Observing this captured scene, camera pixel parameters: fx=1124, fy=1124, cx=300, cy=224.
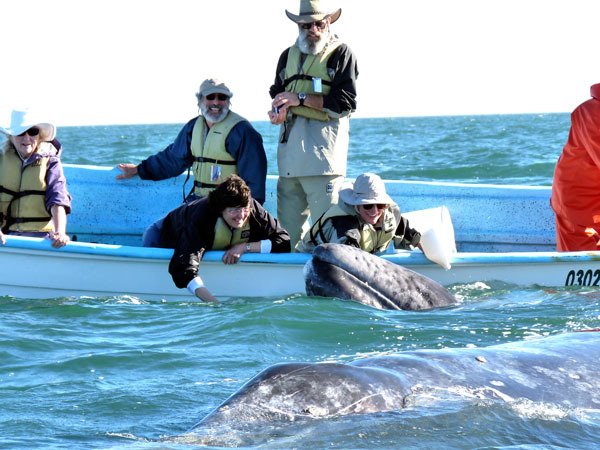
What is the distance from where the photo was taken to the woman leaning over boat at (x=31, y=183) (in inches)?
414

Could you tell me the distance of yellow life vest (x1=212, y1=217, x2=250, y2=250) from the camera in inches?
391

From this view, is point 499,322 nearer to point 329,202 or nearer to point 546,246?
point 329,202

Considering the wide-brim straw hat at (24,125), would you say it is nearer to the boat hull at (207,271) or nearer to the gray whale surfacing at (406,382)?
the boat hull at (207,271)

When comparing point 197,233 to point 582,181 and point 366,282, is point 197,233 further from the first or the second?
point 582,181

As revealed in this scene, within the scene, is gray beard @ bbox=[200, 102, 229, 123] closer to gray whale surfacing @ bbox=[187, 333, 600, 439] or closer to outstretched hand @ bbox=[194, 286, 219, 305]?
outstretched hand @ bbox=[194, 286, 219, 305]

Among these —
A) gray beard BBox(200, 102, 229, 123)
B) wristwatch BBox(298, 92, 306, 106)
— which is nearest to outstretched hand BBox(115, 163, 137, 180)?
gray beard BBox(200, 102, 229, 123)

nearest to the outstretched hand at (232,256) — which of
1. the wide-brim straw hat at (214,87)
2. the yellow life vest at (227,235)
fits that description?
the yellow life vest at (227,235)

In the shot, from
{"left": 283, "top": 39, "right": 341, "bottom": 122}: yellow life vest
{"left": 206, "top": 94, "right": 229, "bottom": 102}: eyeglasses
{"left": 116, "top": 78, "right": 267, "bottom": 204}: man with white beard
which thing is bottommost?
{"left": 116, "top": 78, "right": 267, "bottom": 204}: man with white beard

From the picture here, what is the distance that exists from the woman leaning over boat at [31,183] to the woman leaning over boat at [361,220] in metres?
2.47

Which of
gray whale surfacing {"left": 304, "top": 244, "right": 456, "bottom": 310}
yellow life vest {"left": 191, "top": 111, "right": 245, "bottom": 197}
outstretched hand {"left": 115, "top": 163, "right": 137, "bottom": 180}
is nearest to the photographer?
gray whale surfacing {"left": 304, "top": 244, "right": 456, "bottom": 310}

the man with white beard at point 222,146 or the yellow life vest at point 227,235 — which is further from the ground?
the man with white beard at point 222,146

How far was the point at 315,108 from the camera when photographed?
1058 centimetres

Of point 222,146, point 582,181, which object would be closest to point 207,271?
point 222,146

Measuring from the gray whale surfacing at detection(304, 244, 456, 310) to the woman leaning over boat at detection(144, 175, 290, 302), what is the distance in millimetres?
1282
